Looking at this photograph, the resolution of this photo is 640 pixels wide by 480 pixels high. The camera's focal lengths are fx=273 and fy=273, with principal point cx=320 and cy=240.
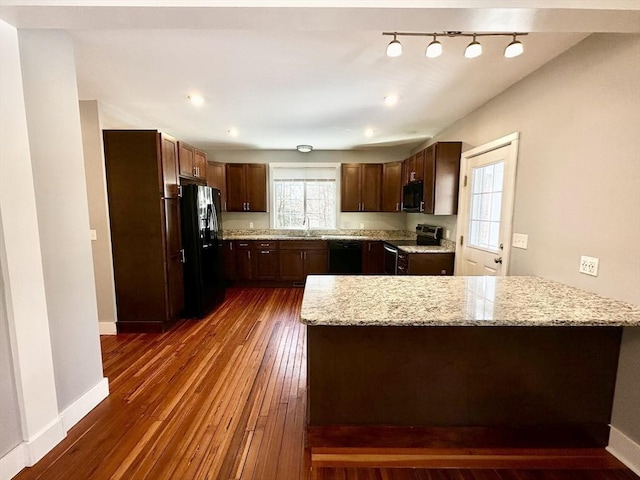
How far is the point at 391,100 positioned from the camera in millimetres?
2734

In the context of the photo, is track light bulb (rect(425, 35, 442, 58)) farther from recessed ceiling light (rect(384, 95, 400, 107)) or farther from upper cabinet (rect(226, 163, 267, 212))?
upper cabinet (rect(226, 163, 267, 212))

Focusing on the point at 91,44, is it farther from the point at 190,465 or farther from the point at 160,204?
the point at 190,465

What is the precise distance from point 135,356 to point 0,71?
2.23m

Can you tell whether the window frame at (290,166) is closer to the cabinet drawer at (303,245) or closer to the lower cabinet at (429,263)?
the cabinet drawer at (303,245)

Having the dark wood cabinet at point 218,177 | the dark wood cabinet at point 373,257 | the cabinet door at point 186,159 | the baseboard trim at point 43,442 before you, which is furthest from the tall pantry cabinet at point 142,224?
the dark wood cabinet at point 373,257

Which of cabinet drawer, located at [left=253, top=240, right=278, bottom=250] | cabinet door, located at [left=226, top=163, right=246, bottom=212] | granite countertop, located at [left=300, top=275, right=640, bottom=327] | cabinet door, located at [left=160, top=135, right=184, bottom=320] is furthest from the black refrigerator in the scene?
granite countertop, located at [left=300, top=275, right=640, bottom=327]

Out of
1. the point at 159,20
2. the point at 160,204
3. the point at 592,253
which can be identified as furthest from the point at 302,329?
the point at 159,20

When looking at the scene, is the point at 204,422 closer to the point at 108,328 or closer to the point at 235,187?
the point at 108,328

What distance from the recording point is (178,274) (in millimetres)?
3193

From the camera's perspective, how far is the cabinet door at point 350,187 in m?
4.92

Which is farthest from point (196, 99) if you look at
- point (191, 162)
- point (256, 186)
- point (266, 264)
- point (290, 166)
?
point (266, 264)

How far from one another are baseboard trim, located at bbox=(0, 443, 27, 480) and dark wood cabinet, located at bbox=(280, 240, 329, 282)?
3.50m

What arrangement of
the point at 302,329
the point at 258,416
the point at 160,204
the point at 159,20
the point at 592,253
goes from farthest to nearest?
the point at 302,329, the point at 160,204, the point at 258,416, the point at 592,253, the point at 159,20

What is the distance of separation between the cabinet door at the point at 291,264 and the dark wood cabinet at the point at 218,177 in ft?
4.70
